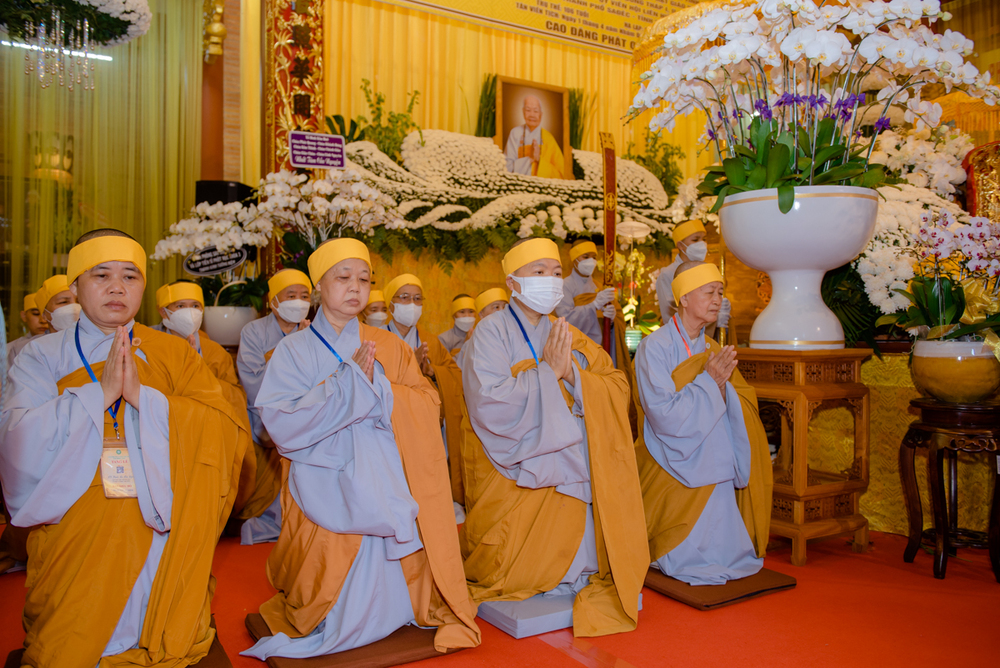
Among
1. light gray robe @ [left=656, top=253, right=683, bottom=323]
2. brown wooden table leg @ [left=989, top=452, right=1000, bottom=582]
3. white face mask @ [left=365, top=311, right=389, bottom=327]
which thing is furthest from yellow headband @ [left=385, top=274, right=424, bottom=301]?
brown wooden table leg @ [left=989, top=452, right=1000, bottom=582]

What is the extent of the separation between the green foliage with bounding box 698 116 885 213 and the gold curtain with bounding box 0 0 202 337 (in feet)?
20.7

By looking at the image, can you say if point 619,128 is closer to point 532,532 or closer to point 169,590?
point 532,532

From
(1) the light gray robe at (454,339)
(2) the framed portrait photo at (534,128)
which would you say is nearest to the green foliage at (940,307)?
(1) the light gray robe at (454,339)

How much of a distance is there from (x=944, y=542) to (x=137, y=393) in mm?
3777

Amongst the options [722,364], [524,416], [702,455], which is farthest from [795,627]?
[524,416]

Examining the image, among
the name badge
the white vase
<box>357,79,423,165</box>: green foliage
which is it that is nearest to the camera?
the name badge

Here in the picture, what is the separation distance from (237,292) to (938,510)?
5018 millimetres

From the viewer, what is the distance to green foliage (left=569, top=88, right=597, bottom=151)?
8.83m

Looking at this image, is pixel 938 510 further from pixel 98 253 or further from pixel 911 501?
pixel 98 253

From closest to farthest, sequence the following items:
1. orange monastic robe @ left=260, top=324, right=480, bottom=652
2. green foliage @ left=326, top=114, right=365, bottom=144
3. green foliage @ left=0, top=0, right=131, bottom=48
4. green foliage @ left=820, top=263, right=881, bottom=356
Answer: orange monastic robe @ left=260, top=324, right=480, bottom=652 → green foliage @ left=820, top=263, right=881, bottom=356 → green foliage @ left=0, top=0, right=131, bottom=48 → green foliage @ left=326, top=114, right=365, bottom=144

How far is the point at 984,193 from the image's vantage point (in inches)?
205

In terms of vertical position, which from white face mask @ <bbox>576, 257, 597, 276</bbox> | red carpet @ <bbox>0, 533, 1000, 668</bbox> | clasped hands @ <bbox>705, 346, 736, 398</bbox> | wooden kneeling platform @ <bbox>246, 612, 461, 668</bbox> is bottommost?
red carpet @ <bbox>0, 533, 1000, 668</bbox>

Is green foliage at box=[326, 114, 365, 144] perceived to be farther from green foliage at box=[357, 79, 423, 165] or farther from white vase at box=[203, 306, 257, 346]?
white vase at box=[203, 306, 257, 346]

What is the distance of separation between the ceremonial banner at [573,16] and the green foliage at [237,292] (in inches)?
119
